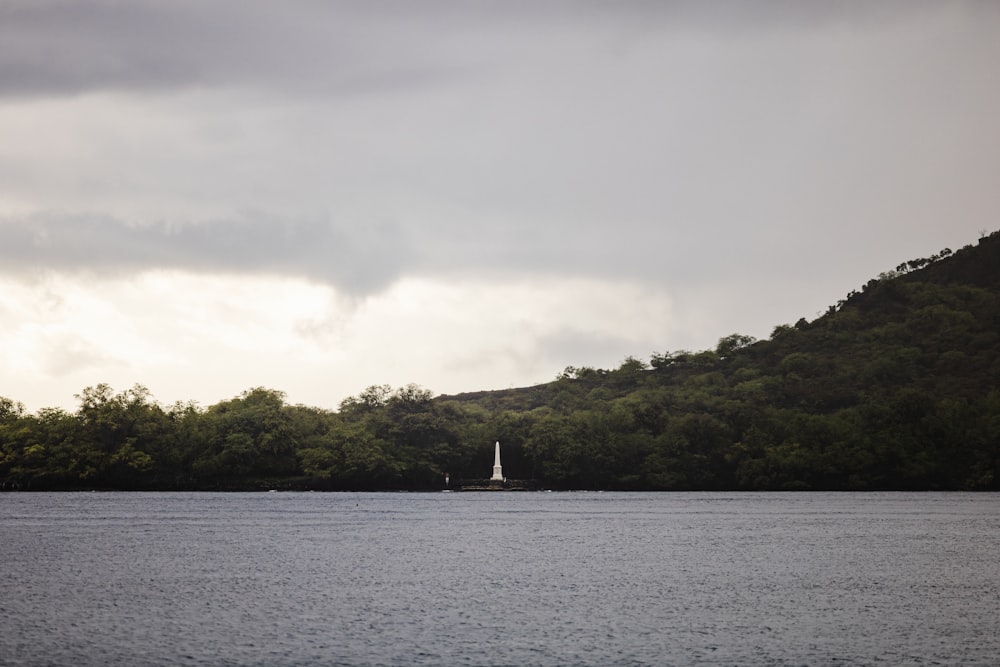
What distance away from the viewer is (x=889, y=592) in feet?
179

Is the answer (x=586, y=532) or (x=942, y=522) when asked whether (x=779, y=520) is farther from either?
(x=586, y=532)

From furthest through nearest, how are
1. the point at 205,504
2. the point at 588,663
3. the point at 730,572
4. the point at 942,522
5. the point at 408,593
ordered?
the point at 205,504
the point at 942,522
the point at 730,572
the point at 408,593
the point at 588,663

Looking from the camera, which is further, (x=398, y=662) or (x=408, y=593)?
(x=408, y=593)

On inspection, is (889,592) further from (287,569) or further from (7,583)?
(7,583)

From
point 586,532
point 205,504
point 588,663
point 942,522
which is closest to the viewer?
point 588,663

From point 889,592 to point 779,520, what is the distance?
220 ft

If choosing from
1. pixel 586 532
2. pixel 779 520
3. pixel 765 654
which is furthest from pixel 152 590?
pixel 779 520

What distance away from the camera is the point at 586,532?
10225cm

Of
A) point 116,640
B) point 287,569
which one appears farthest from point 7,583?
point 116,640

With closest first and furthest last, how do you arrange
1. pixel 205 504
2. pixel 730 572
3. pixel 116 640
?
pixel 116 640
pixel 730 572
pixel 205 504

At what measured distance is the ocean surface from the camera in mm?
37812

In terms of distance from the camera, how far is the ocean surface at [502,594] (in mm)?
37812

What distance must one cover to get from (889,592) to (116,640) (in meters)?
38.7

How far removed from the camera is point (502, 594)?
177ft
